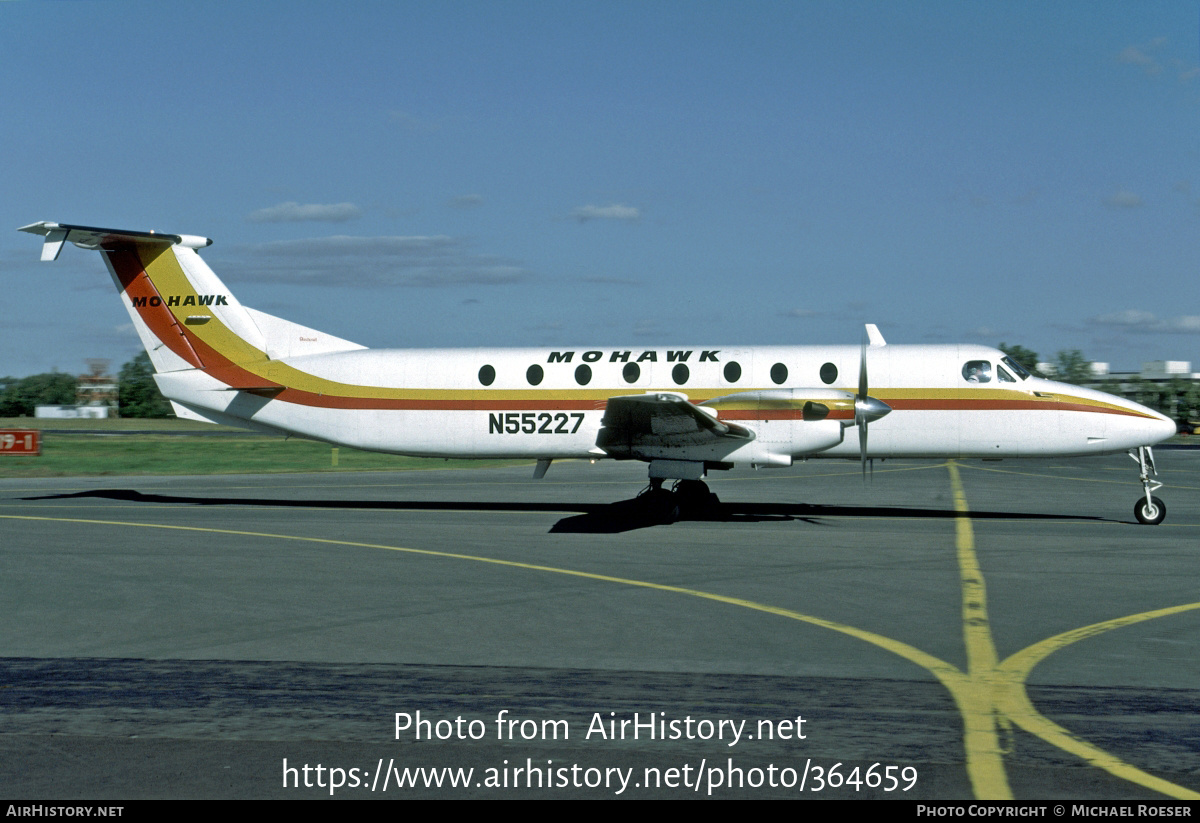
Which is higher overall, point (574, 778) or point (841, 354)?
point (841, 354)

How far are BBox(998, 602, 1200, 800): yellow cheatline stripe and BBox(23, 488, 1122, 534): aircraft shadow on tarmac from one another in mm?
8817

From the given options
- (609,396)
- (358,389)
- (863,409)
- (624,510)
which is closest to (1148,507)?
(863,409)

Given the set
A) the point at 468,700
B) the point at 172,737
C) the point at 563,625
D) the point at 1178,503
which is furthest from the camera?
the point at 1178,503

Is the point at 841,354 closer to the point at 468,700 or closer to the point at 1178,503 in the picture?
the point at 1178,503

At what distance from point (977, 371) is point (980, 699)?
44.0 feet

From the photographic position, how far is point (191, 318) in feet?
72.6

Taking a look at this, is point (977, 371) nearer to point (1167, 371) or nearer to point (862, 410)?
point (862, 410)

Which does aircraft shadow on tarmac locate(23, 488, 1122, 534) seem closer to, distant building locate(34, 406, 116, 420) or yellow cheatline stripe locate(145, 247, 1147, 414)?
yellow cheatline stripe locate(145, 247, 1147, 414)

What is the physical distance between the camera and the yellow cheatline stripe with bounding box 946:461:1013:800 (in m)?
5.36

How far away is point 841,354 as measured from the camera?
19.8 metres

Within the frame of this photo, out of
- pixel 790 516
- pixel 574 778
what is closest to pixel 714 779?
pixel 574 778

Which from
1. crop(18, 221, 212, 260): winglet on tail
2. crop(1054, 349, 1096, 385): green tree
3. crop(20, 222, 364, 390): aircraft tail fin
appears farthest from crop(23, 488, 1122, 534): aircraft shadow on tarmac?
crop(1054, 349, 1096, 385): green tree

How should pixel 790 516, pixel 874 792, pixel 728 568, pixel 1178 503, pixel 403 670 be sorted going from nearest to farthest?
1. pixel 874 792
2. pixel 403 670
3. pixel 728 568
4. pixel 790 516
5. pixel 1178 503

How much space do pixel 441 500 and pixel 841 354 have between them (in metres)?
9.65
